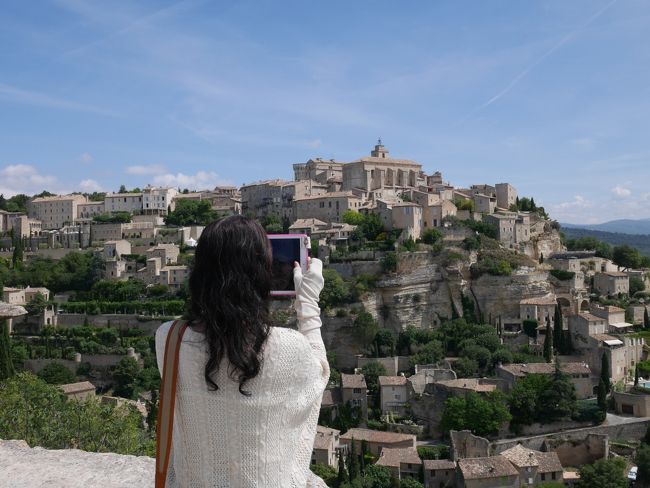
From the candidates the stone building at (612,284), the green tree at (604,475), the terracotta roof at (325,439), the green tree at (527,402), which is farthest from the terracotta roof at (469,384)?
the stone building at (612,284)

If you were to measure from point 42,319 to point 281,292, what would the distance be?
47.6 m

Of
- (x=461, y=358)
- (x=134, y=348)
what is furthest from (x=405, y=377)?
Answer: (x=134, y=348)

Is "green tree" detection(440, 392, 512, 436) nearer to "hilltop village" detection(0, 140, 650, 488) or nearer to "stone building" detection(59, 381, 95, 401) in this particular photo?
"hilltop village" detection(0, 140, 650, 488)

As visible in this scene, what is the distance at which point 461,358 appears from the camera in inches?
1411

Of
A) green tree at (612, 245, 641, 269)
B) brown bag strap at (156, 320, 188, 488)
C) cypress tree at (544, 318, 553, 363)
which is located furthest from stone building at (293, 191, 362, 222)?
brown bag strap at (156, 320, 188, 488)

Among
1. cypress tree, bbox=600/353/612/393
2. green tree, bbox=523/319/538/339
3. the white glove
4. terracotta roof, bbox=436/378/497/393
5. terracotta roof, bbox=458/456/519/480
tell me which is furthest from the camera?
green tree, bbox=523/319/538/339

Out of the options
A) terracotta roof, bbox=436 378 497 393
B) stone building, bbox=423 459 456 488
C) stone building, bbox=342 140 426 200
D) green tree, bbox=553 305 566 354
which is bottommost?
stone building, bbox=423 459 456 488

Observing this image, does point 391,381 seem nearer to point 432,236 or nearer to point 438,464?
point 438,464

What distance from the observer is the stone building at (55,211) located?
229ft

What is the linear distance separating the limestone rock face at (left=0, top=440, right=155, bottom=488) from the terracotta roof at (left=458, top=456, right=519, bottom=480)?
20402mm

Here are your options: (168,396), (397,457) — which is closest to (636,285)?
(397,457)

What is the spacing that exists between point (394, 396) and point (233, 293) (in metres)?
31.5

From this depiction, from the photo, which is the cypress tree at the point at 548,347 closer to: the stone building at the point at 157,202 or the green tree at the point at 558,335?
the green tree at the point at 558,335

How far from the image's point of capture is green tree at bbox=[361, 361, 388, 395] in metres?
34.7
